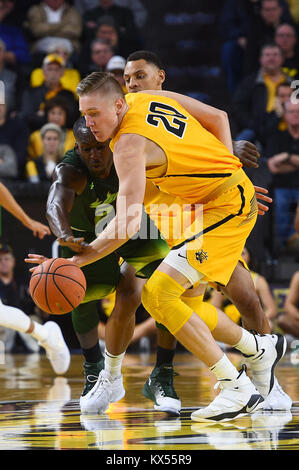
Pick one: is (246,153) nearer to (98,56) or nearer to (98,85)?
(98,85)

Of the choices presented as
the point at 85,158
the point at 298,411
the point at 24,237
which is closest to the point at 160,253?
the point at 85,158

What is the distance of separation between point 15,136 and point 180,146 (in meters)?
5.98

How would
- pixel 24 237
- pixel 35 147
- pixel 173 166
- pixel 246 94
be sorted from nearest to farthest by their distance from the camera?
pixel 173 166 < pixel 24 237 < pixel 35 147 < pixel 246 94

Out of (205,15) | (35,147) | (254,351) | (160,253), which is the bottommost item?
(254,351)

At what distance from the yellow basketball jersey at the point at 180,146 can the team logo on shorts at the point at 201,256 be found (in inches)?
12.6

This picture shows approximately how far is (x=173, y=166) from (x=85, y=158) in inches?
35.7

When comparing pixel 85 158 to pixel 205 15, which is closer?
pixel 85 158

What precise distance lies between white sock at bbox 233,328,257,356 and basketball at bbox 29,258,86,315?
3.08 ft

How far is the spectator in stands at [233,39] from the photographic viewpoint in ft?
38.8

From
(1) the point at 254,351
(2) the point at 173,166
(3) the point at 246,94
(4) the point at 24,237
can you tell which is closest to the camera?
(2) the point at 173,166

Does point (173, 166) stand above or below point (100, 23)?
below

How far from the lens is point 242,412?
4031mm

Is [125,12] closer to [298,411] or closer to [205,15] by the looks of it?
[205,15]

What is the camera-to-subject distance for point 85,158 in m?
4.73
